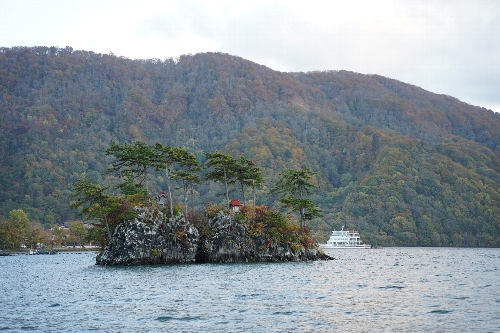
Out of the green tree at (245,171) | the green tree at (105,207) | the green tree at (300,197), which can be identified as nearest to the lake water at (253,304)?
the green tree at (105,207)

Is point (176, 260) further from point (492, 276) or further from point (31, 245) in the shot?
Answer: point (31, 245)

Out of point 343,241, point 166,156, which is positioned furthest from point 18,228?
point 343,241

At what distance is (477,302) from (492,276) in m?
22.3

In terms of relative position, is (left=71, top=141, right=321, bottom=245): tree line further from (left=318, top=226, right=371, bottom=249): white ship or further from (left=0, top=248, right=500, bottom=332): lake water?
(left=318, top=226, right=371, bottom=249): white ship

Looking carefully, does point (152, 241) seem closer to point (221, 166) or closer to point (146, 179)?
point (146, 179)

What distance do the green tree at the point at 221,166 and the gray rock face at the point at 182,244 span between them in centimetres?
781

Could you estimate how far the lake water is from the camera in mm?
28453

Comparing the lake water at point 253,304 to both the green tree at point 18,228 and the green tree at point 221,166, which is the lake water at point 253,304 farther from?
the green tree at point 18,228

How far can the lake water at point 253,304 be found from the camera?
2845 cm

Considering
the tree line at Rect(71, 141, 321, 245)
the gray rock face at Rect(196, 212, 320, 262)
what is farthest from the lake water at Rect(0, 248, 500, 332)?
the gray rock face at Rect(196, 212, 320, 262)

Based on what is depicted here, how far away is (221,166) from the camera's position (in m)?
88.0

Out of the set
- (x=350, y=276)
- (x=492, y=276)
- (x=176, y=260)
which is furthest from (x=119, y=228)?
(x=492, y=276)

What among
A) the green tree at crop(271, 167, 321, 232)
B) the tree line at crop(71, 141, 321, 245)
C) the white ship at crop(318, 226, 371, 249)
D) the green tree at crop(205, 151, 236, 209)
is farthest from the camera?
the white ship at crop(318, 226, 371, 249)

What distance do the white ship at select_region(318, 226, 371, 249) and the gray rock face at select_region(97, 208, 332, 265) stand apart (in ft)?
310
